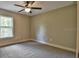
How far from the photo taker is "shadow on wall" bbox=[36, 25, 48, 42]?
4738 mm

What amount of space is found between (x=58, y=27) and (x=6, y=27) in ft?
10.3

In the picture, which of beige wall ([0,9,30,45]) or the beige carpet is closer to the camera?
the beige carpet

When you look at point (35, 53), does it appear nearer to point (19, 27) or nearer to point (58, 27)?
point (58, 27)

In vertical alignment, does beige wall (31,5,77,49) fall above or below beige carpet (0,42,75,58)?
above

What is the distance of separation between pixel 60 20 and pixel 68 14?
504 mm

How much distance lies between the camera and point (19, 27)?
5223 millimetres

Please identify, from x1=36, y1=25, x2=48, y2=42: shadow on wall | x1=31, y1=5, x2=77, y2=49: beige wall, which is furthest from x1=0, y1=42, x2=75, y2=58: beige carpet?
x1=36, y1=25, x2=48, y2=42: shadow on wall

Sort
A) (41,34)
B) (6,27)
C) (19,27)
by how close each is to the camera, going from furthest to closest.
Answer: (19,27), (41,34), (6,27)

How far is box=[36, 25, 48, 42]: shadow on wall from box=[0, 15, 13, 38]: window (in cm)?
181

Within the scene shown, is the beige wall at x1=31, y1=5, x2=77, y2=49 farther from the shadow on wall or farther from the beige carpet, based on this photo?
the beige carpet

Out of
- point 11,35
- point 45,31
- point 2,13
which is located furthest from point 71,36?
point 2,13

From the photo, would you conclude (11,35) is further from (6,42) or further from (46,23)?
(46,23)

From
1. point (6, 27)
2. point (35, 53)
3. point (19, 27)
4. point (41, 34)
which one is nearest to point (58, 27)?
point (41, 34)

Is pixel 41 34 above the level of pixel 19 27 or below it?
below
